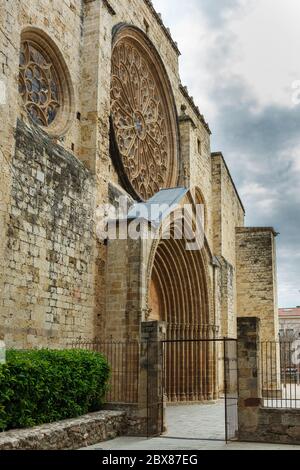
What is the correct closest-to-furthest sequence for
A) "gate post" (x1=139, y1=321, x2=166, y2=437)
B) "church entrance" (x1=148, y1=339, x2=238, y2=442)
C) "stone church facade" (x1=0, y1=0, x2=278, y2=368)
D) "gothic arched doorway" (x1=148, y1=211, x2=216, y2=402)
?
1. "stone church facade" (x1=0, y1=0, x2=278, y2=368)
2. "gate post" (x1=139, y1=321, x2=166, y2=437)
3. "church entrance" (x1=148, y1=339, x2=238, y2=442)
4. "gothic arched doorway" (x1=148, y1=211, x2=216, y2=402)

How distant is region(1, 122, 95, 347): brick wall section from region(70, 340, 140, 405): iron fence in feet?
2.08

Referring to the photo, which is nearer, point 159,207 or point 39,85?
point 39,85

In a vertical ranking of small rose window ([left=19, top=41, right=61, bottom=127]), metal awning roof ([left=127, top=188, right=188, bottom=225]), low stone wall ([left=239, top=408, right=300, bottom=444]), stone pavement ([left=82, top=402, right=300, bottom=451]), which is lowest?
stone pavement ([left=82, top=402, right=300, bottom=451])

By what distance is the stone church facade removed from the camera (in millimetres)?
9344

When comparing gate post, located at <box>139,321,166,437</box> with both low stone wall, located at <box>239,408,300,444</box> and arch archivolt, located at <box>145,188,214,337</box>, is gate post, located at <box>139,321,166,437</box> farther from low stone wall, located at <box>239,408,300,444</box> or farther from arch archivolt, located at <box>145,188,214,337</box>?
arch archivolt, located at <box>145,188,214,337</box>

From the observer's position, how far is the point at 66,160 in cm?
1086

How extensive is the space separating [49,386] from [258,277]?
17.0 meters

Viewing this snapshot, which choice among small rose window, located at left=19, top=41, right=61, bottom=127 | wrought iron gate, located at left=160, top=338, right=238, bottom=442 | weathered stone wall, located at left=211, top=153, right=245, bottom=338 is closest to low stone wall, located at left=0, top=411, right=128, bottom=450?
small rose window, located at left=19, top=41, right=61, bottom=127

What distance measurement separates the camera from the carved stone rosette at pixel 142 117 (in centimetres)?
1529

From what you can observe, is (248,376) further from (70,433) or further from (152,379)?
(70,433)

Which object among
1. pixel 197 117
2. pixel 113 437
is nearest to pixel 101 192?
pixel 113 437

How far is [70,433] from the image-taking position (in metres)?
7.92

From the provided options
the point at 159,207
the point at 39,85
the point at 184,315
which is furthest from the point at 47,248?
the point at 184,315
